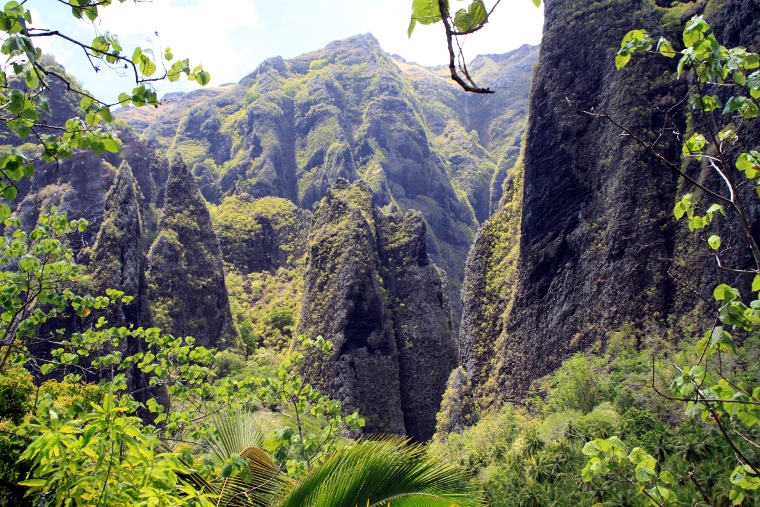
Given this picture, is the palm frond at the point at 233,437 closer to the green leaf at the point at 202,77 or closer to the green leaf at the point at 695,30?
the green leaf at the point at 202,77

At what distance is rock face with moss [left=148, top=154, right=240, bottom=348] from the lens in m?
44.2

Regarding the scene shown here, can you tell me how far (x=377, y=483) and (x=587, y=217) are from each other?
25292mm

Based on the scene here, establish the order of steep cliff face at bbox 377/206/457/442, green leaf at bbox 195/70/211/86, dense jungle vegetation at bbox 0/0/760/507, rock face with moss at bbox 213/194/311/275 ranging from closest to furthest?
dense jungle vegetation at bbox 0/0/760/507
green leaf at bbox 195/70/211/86
steep cliff face at bbox 377/206/457/442
rock face with moss at bbox 213/194/311/275

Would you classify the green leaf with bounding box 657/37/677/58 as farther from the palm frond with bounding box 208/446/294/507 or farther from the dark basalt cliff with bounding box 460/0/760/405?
the dark basalt cliff with bounding box 460/0/760/405

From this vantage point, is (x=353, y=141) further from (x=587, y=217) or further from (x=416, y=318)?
(x=587, y=217)

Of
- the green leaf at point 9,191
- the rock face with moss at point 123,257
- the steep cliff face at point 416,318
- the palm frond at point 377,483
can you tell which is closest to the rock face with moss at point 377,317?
the steep cliff face at point 416,318

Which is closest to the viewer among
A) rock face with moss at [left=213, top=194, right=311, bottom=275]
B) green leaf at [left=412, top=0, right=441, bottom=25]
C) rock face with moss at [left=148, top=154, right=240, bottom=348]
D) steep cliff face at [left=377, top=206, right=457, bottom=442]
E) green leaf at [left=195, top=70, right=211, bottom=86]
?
green leaf at [left=412, top=0, right=441, bottom=25]

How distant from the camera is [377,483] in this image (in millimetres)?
3883

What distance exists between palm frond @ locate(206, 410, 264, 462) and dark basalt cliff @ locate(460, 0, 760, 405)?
19.8 meters

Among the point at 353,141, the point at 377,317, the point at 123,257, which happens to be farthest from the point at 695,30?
the point at 353,141

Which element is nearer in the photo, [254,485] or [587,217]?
[254,485]

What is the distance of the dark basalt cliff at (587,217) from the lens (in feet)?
74.9

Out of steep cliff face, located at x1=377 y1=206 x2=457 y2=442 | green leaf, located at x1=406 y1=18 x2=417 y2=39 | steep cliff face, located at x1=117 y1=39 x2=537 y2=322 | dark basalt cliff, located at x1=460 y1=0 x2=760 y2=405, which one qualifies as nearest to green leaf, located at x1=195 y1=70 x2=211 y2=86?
green leaf, located at x1=406 y1=18 x2=417 y2=39

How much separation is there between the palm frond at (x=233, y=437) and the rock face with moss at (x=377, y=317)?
2892 centimetres
